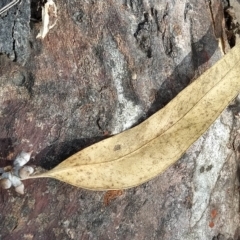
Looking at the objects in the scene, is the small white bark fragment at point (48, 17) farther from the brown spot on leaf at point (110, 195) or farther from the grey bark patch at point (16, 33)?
the brown spot on leaf at point (110, 195)

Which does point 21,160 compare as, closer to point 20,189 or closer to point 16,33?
point 20,189

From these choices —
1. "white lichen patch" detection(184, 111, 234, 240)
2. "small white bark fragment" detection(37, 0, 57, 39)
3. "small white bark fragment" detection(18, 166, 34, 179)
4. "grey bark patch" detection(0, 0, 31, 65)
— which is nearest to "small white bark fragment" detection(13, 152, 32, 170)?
"small white bark fragment" detection(18, 166, 34, 179)

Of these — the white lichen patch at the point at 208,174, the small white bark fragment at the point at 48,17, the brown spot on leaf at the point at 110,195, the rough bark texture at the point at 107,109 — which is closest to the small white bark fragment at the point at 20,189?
the rough bark texture at the point at 107,109

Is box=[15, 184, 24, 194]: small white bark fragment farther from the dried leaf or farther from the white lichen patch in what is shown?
the white lichen patch

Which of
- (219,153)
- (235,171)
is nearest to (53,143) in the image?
(219,153)

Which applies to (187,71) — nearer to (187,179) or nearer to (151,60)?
(151,60)
